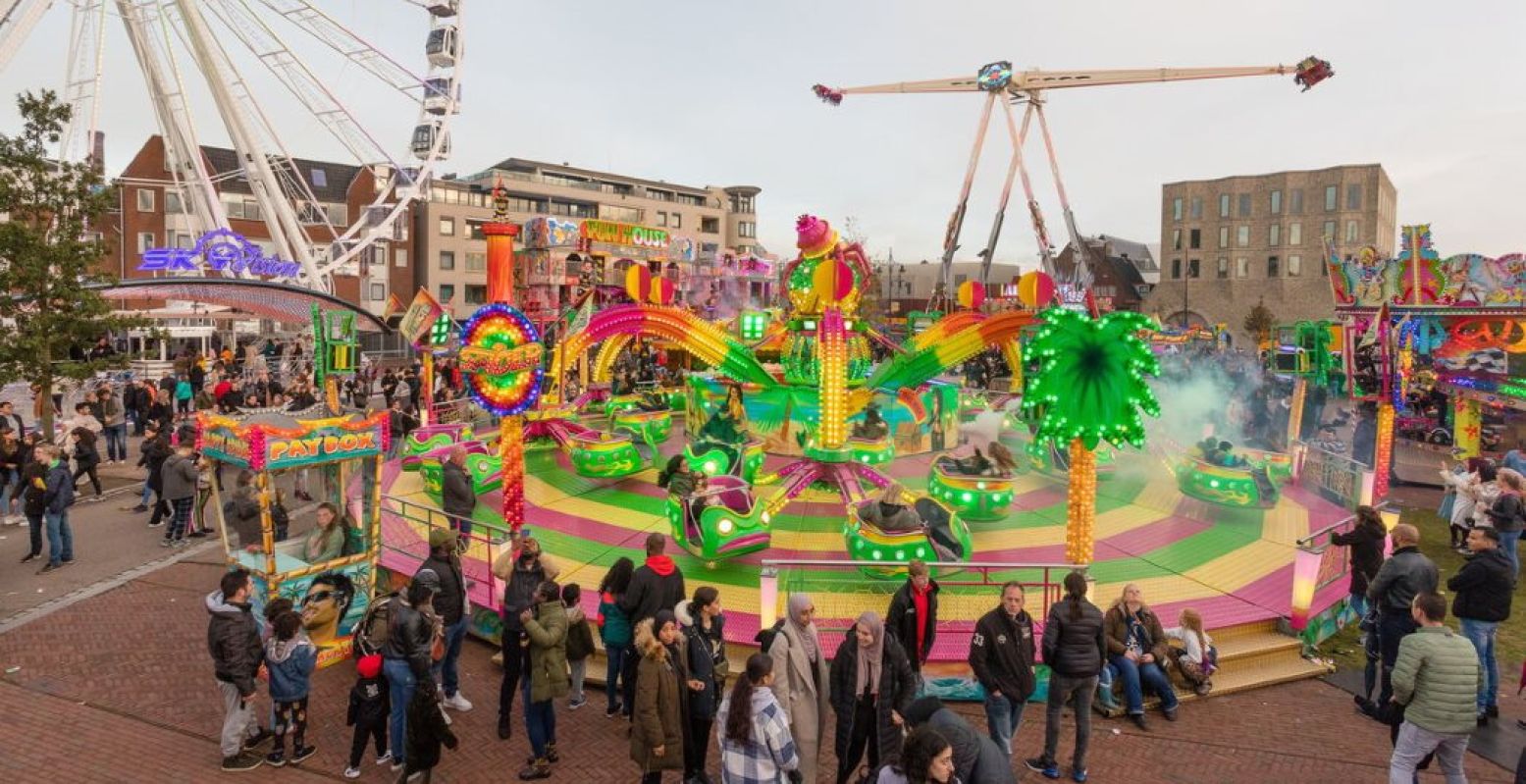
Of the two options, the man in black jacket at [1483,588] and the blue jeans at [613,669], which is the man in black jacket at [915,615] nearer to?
the blue jeans at [613,669]

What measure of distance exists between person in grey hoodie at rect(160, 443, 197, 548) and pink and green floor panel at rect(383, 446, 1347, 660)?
2961 mm

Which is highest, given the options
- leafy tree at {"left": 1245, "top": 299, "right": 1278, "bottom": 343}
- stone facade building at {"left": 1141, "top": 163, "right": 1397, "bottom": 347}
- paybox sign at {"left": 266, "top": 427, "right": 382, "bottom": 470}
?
stone facade building at {"left": 1141, "top": 163, "right": 1397, "bottom": 347}

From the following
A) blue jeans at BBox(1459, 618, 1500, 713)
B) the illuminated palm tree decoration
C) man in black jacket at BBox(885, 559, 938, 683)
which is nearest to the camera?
man in black jacket at BBox(885, 559, 938, 683)

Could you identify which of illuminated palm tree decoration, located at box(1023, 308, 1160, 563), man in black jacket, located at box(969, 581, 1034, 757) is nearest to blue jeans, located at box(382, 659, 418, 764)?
man in black jacket, located at box(969, 581, 1034, 757)

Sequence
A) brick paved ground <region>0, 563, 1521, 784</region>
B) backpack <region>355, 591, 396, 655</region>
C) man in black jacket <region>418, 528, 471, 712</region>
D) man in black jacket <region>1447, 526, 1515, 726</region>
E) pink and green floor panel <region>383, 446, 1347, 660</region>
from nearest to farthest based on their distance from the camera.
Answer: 1. backpack <region>355, 591, 396, 655</region>
2. brick paved ground <region>0, 563, 1521, 784</region>
3. man in black jacket <region>1447, 526, 1515, 726</region>
4. man in black jacket <region>418, 528, 471, 712</region>
5. pink and green floor panel <region>383, 446, 1347, 660</region>

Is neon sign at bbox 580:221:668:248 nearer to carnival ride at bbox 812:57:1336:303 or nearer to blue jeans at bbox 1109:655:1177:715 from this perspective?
carnival ride at bbox 812:57:1336:303

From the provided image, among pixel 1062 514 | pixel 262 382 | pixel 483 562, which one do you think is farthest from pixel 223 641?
pixel 262 382

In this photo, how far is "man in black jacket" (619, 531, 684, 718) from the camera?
7.06m

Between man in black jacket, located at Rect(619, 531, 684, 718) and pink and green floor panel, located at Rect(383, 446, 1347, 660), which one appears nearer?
man in black jacket, located at Rect(619, 531, 684, 718)

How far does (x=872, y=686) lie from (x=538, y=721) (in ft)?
8.93

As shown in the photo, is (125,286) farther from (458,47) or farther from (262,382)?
(458,47)

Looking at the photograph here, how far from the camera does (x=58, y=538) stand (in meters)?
11.4

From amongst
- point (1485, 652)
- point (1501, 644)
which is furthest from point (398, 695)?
point (1501, 644)

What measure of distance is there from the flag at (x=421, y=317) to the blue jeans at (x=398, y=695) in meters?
12.9
